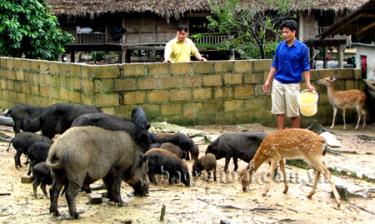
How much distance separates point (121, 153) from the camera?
7250 mm

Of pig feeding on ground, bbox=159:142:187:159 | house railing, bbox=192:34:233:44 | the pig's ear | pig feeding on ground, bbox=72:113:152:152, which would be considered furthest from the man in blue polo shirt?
house railing, bbox=192:34:233:44

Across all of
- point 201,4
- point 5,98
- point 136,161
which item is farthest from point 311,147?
point 201,4

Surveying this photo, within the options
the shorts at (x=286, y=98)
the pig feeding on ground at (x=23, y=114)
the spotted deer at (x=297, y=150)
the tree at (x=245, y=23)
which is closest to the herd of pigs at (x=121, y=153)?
the spotted deer at (x=297, y=150)

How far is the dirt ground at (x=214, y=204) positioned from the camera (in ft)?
22.7

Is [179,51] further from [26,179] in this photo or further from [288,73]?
[26,179]

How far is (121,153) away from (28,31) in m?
10.4

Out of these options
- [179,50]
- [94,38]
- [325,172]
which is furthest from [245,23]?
[325,172]

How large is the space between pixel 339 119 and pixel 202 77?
11.8ft

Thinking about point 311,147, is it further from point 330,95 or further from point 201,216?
point 330,95

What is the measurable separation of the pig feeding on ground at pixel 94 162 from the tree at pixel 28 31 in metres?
9.74

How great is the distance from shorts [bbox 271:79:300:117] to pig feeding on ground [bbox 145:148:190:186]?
2.17 m

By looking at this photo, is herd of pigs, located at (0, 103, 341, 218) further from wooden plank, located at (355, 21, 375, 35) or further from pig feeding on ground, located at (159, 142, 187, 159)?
wooden plank, located at (355, 21, 375, 35)

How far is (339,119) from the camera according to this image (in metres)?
14.6

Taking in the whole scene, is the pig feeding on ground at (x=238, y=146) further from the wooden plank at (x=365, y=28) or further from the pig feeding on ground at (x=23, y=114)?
the wooden plank at (x=365, y=28)
